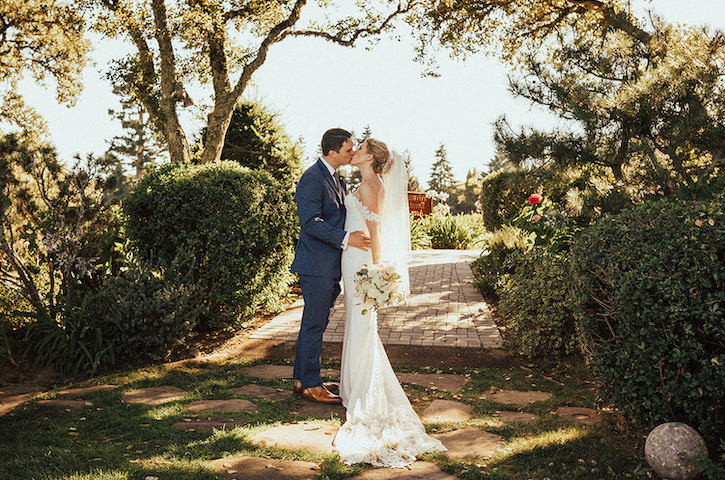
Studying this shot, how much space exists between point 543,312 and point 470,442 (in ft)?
8.01

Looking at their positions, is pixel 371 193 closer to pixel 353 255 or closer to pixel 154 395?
pixel 353 255

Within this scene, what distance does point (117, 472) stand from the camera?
10.00 feet

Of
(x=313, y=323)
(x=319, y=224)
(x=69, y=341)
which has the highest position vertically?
(x=319, y=224)

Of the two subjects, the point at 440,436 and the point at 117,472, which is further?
the point at 440,436

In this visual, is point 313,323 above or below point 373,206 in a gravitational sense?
below

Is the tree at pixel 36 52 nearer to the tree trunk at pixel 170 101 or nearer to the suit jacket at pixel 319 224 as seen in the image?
the tree trunk at pixel 170 101

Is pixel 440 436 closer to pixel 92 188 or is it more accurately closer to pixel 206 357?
pixel 206 357

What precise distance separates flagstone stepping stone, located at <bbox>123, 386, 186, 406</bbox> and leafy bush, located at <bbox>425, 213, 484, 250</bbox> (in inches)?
531

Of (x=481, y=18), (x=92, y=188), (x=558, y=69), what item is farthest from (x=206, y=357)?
(x=481, y=18)

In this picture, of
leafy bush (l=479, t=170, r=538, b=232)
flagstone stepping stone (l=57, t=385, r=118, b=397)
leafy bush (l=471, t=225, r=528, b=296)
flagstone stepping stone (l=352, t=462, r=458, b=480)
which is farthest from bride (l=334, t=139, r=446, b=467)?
leafy bush (l=479, t=170, r=538, b=232)

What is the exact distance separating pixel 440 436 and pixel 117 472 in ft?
6.69

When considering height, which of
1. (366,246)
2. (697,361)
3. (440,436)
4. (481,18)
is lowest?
(440,436)

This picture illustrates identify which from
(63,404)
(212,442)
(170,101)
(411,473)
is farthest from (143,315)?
(170,101)

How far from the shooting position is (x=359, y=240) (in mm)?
4375
